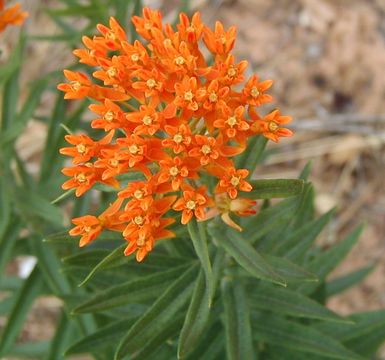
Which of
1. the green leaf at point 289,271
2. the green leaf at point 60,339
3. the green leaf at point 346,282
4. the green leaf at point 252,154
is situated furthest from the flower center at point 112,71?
the green leaf at point 346,282

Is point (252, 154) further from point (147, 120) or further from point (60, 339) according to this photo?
point (60, 339)

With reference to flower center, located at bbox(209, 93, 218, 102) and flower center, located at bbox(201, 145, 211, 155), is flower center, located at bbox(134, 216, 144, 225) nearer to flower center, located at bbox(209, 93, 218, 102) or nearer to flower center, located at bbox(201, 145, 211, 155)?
flower center, located at bbox(201, 145, 211, 155)

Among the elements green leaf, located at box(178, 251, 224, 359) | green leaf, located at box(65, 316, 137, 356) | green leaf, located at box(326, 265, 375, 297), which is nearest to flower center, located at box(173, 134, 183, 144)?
green leaf, located at box(178, 251, 224, 359)

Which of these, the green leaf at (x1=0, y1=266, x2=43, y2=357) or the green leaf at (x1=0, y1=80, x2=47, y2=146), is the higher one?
the green leaf at (x1=0, y1=80, x2=47, y2=146)

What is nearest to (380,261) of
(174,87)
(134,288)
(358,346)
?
(358,346)

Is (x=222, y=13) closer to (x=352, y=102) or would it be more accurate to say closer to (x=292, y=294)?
(x=352, y=102)

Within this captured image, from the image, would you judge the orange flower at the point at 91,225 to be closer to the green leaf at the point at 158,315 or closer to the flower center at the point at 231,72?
the green leaf at the point at 158,315
